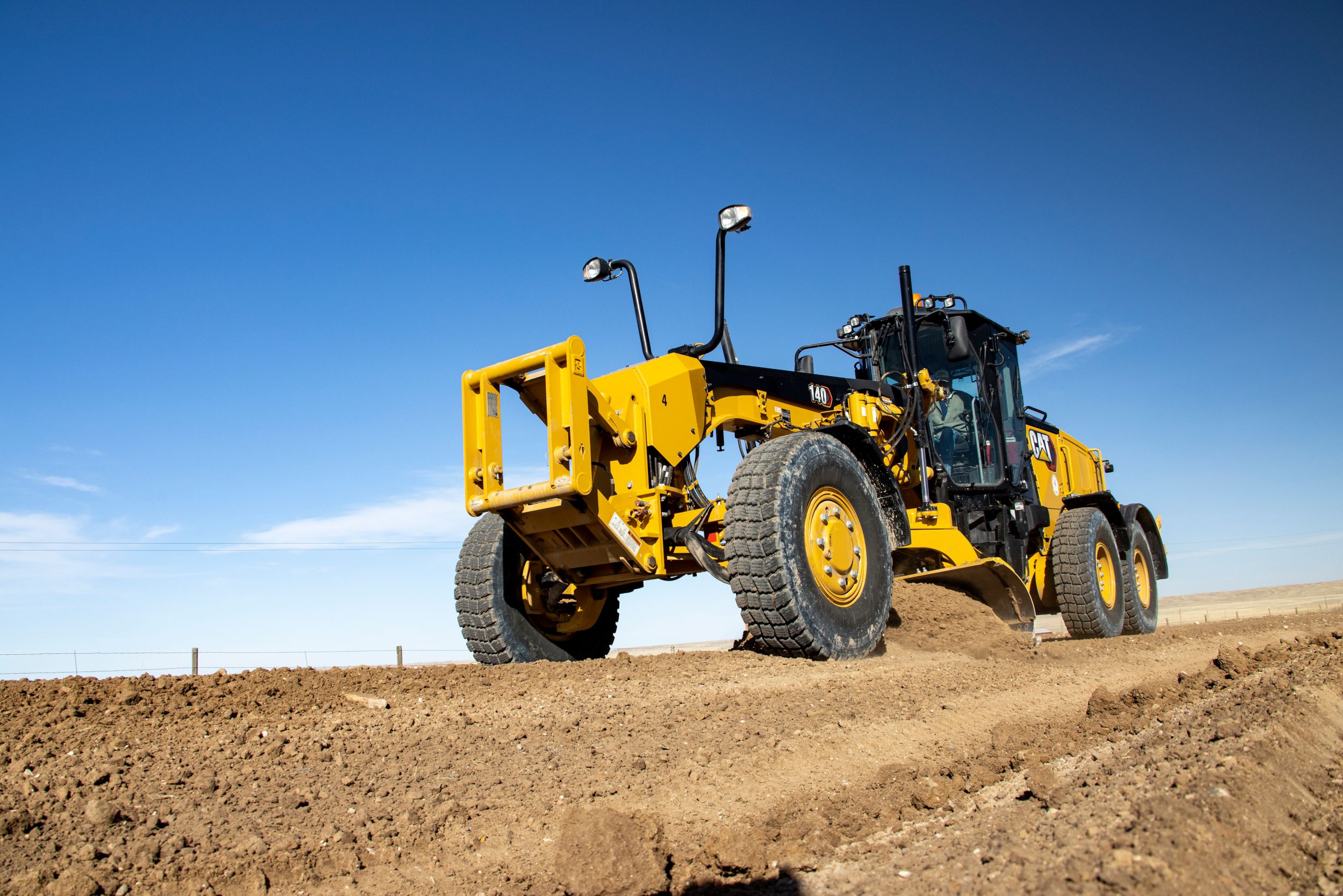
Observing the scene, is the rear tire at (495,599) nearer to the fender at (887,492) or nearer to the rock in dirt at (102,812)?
the fender at (887,492)

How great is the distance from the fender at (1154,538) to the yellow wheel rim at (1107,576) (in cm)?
165

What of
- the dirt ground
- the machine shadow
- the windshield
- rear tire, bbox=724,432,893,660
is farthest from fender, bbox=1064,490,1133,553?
the machine shadow

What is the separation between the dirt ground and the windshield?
4.51m

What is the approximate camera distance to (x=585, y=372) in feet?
19.6

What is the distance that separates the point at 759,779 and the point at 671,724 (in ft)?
2.03

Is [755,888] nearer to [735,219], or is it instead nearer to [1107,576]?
[735,219]

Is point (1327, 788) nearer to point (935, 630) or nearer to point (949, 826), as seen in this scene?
point (949, 826)

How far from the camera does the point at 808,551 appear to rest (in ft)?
20.1

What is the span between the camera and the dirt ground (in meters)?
2.63

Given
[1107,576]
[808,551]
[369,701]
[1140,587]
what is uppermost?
[808,551]

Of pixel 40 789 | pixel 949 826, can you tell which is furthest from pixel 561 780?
pixel 40 789

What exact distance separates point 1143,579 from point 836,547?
7.72 meters

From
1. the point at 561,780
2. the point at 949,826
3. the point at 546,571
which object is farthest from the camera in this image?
the point at 546,571

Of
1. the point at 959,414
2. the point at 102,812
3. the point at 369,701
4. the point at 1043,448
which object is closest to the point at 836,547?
the point at 369,701
